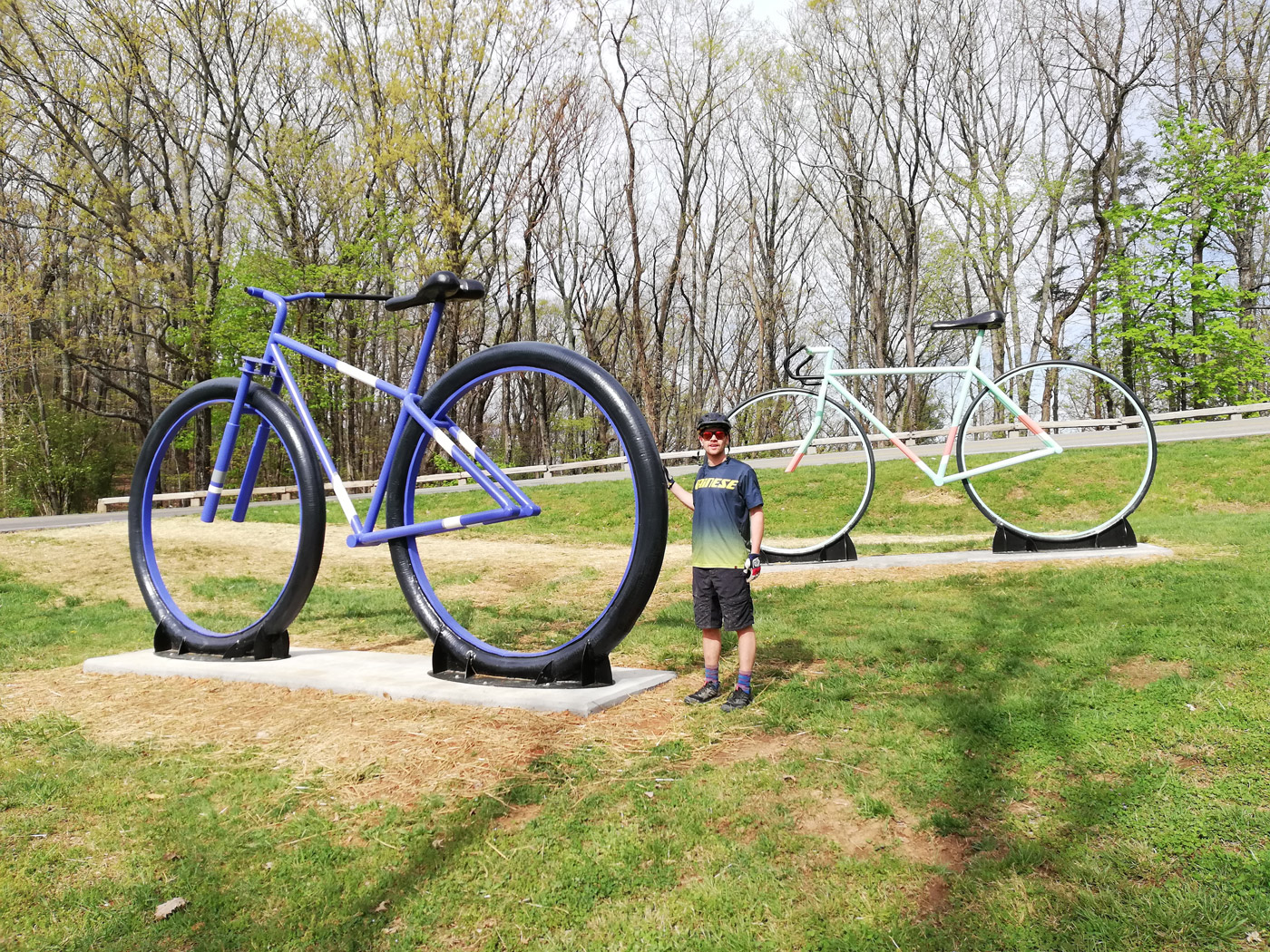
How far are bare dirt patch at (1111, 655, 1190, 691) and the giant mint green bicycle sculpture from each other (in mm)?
3445

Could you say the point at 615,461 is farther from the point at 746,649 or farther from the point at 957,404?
the point at 746,649

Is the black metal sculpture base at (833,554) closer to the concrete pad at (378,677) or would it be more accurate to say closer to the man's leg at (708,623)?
the concrete pad at (378,677)

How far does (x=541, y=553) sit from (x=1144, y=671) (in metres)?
8.05

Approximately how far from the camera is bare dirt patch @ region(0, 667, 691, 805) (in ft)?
11.1

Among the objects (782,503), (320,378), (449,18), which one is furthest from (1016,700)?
(449,18)

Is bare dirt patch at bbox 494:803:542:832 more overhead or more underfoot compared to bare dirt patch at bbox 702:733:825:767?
more underfoot

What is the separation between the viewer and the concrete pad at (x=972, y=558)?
25.5ft

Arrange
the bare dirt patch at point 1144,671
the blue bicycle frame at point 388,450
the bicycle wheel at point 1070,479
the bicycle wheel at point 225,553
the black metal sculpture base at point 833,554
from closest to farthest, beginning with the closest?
the bare dirt patch at point 1144,671
the blue bicycle frame at point 388,450
the bicycle wheel at point 225,553
the black metal sculpture base at point 833,554
the bicycle wheel at point 1070,479

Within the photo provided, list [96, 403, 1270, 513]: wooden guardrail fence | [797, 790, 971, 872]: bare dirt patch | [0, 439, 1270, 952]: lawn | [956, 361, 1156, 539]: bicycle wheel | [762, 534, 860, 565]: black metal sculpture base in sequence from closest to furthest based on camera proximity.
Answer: [0, 439, 1270, 952]: lawn < [797, 790, 971, 872]: bare dirt patch < [762, 534, 860, 565]: black metal sculpture base < [956, 361, 1156, 539]: bicycle wheel < [96, 403, 1270, 513]: wooden guardrail fence

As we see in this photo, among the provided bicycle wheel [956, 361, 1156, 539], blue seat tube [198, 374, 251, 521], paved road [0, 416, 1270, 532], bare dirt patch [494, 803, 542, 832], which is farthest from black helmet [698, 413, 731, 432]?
paved road [0, 416, 1270, 532]

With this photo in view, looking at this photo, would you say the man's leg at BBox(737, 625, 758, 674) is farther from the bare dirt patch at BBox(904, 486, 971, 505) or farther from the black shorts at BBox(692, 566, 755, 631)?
the bare dirt patch at BBox(904, 486, 971, 505)

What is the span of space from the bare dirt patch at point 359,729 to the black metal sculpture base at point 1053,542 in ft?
16.6

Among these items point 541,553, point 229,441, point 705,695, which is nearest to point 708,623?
point 705,695

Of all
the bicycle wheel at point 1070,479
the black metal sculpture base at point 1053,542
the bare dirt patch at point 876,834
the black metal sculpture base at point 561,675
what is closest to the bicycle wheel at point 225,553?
the black metal sculpture base at point 561,675
